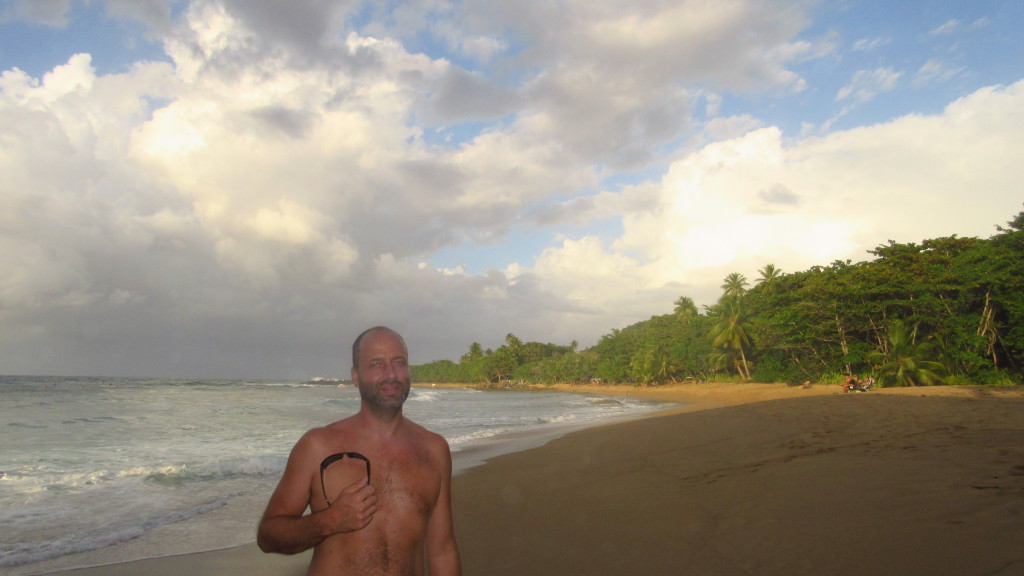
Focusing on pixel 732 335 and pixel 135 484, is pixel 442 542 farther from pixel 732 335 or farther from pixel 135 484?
pixel 732 335

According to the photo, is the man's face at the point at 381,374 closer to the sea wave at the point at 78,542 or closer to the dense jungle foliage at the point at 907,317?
the sea wave at the point at 78,542

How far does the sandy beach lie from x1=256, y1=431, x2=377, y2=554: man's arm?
9.20ft

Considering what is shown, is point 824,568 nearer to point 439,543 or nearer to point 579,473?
point 439,543

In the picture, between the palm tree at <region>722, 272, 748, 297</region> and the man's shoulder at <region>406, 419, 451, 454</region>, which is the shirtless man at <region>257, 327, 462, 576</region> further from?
the palm tree at <region>722, 272, 748, 297</region>

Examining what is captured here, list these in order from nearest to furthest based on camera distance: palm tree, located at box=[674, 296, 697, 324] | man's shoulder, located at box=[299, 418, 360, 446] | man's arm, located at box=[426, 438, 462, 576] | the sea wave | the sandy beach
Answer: man's shoulder, located at box=[299, 418, 360, 446] < man's arm, located at box=[426, 438, 462, 576] < the sandy beach < the sea wave < palm tree, located at box=[674, 296, 697, 324]

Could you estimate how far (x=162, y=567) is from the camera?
193 inches

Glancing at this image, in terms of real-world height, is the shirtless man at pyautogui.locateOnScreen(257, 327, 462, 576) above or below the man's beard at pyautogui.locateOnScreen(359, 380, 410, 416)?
below

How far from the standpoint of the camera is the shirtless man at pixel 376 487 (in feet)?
6.43

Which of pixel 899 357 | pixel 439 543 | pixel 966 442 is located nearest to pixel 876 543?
pixel 439 543

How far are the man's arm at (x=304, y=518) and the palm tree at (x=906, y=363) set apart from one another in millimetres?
26777

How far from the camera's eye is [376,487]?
217 cm

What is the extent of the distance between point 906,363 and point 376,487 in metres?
26.6

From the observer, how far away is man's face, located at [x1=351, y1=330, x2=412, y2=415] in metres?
2.17

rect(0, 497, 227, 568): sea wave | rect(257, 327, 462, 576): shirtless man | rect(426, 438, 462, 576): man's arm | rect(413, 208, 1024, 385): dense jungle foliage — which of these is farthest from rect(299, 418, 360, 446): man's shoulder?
rect(413, 208, 1024, 385): dense jungle foliage
